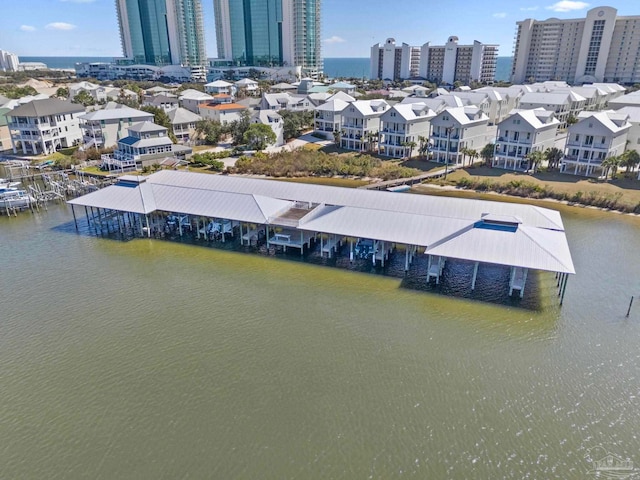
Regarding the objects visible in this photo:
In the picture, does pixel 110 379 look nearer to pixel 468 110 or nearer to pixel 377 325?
pixel 377 325

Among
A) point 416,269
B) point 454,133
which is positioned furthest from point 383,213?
point 454,133

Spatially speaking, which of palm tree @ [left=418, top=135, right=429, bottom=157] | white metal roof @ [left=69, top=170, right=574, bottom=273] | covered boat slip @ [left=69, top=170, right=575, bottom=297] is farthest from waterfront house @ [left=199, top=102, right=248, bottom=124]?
covered boat slip @ [left=69, top=170, right=575, bottom=297]

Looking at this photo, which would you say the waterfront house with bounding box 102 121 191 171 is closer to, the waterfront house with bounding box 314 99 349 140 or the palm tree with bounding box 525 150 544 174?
the waterfront house with bounding box 314 99 349 140

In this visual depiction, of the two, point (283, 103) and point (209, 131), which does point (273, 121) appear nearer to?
point (209, 131)

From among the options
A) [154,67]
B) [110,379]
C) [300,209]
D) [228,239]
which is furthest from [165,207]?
[154,67]

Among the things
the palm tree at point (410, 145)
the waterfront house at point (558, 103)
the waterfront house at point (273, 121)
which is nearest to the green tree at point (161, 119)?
the waterfront house at point (273, 121)

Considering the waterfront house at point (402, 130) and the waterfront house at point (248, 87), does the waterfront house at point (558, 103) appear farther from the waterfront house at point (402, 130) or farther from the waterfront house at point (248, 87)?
the waterfront house at point (248, 87)
